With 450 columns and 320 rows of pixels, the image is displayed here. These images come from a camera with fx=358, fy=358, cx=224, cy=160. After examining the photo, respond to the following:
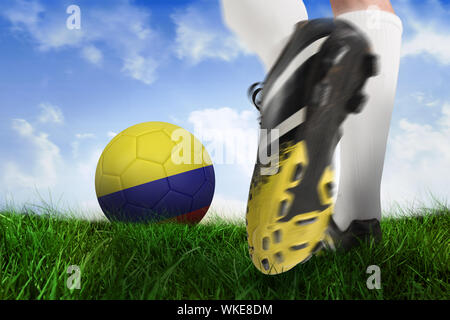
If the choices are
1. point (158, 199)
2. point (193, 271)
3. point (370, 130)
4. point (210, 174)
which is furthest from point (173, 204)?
point (370, 130)

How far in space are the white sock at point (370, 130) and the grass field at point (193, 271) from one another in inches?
7.4

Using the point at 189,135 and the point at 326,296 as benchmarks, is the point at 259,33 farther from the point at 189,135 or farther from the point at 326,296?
the point at 189,135

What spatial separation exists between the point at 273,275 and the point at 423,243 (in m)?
0.80

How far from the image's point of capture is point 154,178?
2.65m

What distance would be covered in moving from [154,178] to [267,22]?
149 cm

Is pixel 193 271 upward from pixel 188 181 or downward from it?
downward

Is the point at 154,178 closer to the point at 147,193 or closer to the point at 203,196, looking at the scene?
the point at 147,193

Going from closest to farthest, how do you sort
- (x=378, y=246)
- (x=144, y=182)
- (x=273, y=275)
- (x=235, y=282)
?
1. (x=235, y=282)
2. (x=273, y=275)
3. (x=378, y=246)
4. (x=144, y=182)

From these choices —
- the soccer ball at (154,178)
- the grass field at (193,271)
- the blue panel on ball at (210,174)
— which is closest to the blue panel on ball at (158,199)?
the soccer ball at (154,178)

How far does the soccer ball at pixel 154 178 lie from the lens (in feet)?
8.63

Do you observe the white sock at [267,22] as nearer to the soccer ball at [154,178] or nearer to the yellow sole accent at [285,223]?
the yellow sole accent at [285,223]

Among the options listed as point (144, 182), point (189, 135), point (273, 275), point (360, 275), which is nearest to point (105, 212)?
point (144, 182)

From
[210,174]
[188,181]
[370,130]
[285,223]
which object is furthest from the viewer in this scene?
[210,174]
